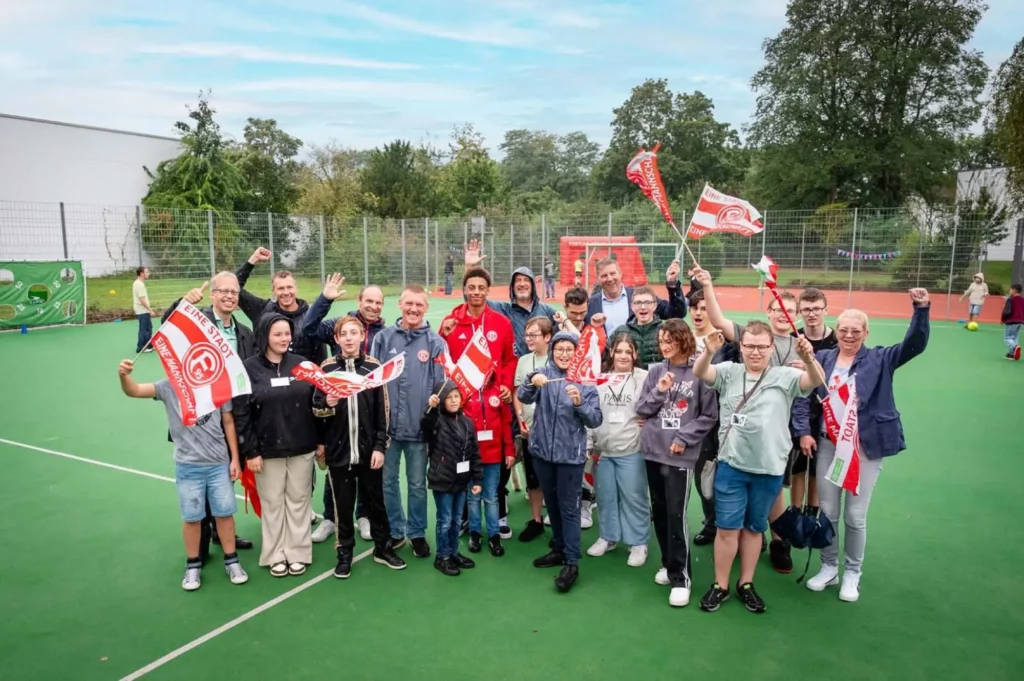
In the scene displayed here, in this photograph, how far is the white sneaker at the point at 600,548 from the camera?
5.46m

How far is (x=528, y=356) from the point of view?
18.7 ft

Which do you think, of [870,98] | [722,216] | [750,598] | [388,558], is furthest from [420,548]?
[870,98]

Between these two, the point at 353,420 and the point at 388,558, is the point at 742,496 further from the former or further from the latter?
the point at 353,420

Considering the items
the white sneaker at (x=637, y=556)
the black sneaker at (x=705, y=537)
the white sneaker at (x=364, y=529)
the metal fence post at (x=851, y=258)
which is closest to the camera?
the white sneaker at (x=637, y=556)

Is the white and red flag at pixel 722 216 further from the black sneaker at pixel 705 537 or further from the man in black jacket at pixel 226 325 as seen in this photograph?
the man in black jacket at pixel 226 325

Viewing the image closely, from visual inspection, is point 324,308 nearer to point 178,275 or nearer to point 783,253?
point 178,275

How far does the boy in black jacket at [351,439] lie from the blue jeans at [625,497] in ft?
5.17

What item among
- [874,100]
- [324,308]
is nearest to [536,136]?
[874,100]

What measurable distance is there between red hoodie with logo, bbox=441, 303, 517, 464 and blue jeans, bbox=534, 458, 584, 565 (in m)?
0.48

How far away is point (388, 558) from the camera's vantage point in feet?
17.2

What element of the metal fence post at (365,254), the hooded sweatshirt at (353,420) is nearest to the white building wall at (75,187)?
the metal fence post at (365,254)

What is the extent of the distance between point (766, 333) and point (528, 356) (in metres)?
1.91

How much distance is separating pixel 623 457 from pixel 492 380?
116 centimetres

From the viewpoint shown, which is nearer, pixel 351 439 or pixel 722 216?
pixel 351 439
